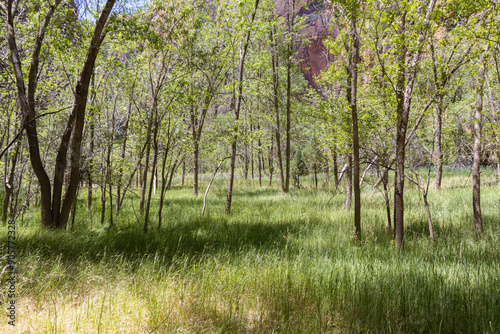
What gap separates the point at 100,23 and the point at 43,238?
12.4 feet

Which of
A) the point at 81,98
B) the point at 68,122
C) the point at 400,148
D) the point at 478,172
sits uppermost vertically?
the point at 81,98

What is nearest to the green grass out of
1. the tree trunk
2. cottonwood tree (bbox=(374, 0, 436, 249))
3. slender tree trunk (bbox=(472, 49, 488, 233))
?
slender tree trunk (bbox=(472, 49, 488, 233))

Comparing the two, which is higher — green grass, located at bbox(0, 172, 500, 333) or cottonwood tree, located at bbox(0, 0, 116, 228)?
cottonwood tree, located at bbox(0, 0, 116, 228)

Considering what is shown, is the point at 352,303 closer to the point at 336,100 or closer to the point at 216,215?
the point at 216,215

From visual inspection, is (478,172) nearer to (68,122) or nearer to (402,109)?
(402,109)

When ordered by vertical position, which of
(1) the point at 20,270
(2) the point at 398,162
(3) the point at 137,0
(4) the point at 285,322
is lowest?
(4) the point at 285,322

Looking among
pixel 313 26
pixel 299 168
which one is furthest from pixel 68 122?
pixel 313 26

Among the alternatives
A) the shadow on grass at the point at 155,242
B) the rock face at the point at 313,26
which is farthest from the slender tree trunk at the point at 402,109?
the shadow on grass at the point at 155,242

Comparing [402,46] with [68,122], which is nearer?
[402,46]

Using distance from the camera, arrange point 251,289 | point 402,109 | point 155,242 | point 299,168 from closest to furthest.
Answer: point 251,289, point 402,109, point 155,242, point 299,168

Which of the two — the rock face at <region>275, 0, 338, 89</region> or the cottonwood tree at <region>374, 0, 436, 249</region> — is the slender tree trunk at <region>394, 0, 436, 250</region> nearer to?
the cottonwood tree at <region>374, 0, 436, 249</region>

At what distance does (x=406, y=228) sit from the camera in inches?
225

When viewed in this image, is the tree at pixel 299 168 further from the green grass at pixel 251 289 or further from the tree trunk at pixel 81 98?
the tree trunk at pixel 81 98

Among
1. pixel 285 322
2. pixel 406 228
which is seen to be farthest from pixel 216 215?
pixel 285 322
